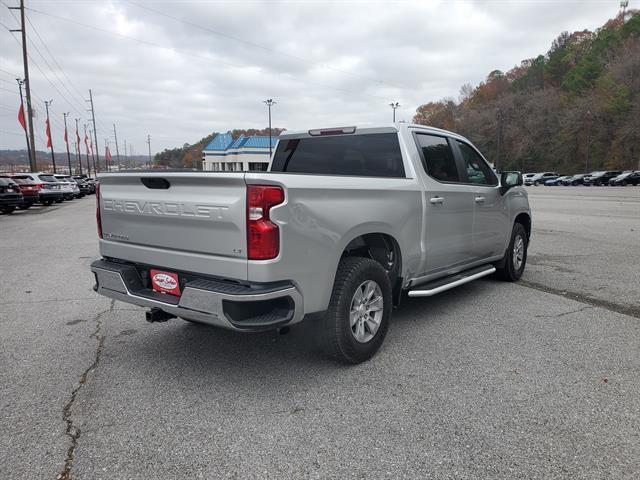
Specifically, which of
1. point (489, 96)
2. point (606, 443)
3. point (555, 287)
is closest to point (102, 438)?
point (606, 443)

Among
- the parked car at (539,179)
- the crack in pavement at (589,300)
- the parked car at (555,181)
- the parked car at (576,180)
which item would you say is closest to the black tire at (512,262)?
the crack in pavement at (589,300)

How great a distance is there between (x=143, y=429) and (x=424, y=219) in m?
2.93

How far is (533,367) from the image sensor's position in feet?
12.0

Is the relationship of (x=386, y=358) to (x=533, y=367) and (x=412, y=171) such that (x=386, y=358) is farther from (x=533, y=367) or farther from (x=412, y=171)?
(x=412, y=171)

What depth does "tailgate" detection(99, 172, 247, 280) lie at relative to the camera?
2990 millimetres

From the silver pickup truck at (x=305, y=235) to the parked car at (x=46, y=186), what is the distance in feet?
76.5

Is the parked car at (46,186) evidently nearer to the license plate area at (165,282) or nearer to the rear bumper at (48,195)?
the rear bumper at (48,195)

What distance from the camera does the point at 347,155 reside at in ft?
15.9

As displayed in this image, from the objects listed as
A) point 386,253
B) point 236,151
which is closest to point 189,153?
point 236,151

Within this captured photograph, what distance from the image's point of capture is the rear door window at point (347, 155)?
4645 millimetres

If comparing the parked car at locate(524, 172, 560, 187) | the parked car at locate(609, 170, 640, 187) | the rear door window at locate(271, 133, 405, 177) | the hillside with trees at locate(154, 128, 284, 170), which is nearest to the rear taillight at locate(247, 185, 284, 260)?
the rear door window at locate(271, 133, 405, 177)

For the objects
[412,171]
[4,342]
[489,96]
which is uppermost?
[489,96]

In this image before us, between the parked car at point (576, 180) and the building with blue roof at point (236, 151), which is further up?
the building with blue roof at point (236, 151)

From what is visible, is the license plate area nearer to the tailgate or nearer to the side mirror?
the tailgate
